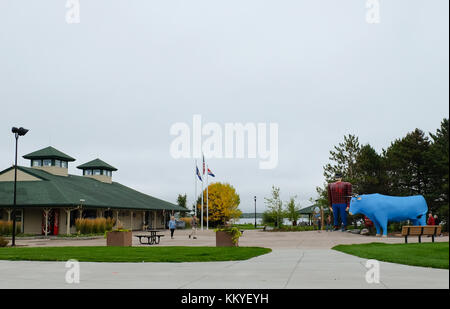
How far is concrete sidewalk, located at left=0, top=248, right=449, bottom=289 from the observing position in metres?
8.52

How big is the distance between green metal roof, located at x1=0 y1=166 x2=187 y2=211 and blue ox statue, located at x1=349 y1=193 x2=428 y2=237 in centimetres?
2239

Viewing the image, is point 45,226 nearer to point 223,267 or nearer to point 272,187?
point 272,187

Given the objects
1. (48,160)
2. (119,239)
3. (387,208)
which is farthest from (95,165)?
(387,208)

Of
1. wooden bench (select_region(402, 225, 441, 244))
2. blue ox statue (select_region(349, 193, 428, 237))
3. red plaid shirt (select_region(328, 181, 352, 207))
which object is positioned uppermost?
red plaid shirt (select_region(328, 181, 352, 207))

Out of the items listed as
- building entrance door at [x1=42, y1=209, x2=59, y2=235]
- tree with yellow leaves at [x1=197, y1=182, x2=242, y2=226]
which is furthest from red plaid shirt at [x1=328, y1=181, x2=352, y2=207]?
tree with yellow leaves at [x1=197, y1=182, x2=242, y2=226]

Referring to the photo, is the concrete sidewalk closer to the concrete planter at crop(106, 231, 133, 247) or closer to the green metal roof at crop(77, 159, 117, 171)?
the concrete planter at crop(106, 231, 133, 247)

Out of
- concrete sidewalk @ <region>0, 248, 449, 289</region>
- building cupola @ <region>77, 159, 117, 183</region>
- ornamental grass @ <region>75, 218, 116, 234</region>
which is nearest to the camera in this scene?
concrete sidewalk @ <region>0, 248, 449, 289</region>

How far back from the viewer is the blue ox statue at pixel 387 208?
30.8 metres

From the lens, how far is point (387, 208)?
3073cm

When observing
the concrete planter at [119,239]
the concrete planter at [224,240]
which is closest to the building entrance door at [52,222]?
the concrete planter at [119,239]

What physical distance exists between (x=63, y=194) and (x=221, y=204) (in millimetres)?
39878
